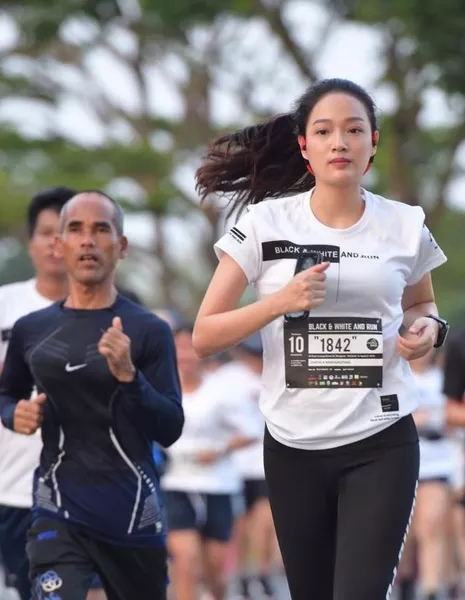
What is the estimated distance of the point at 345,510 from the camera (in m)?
5.18

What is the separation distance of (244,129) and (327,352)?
4.17 feet

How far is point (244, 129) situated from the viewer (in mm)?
6074

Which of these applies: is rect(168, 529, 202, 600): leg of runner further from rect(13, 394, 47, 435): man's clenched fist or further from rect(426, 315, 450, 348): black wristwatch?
rect(426, 315, 450, 348): black wristwatch

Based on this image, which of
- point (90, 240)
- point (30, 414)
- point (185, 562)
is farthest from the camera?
point (185, 562)

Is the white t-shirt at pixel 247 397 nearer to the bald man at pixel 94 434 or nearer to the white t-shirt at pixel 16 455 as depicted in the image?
the white t-shirt at pixel 16 455

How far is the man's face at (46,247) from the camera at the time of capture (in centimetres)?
732

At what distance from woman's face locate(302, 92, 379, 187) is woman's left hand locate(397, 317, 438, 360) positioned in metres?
0.54

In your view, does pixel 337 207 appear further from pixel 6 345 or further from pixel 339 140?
pixel 6 345

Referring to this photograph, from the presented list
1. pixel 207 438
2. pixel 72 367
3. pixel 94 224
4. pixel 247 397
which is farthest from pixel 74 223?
pixel 247 397

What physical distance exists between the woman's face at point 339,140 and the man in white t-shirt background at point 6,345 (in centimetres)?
213

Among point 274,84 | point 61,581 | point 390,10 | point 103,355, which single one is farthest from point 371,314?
point 274,84

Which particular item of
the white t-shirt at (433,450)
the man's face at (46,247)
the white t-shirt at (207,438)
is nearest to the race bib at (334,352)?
the man's face at (46,247)

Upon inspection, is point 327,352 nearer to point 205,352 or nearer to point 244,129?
point 205,352

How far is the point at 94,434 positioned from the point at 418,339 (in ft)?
4.90
